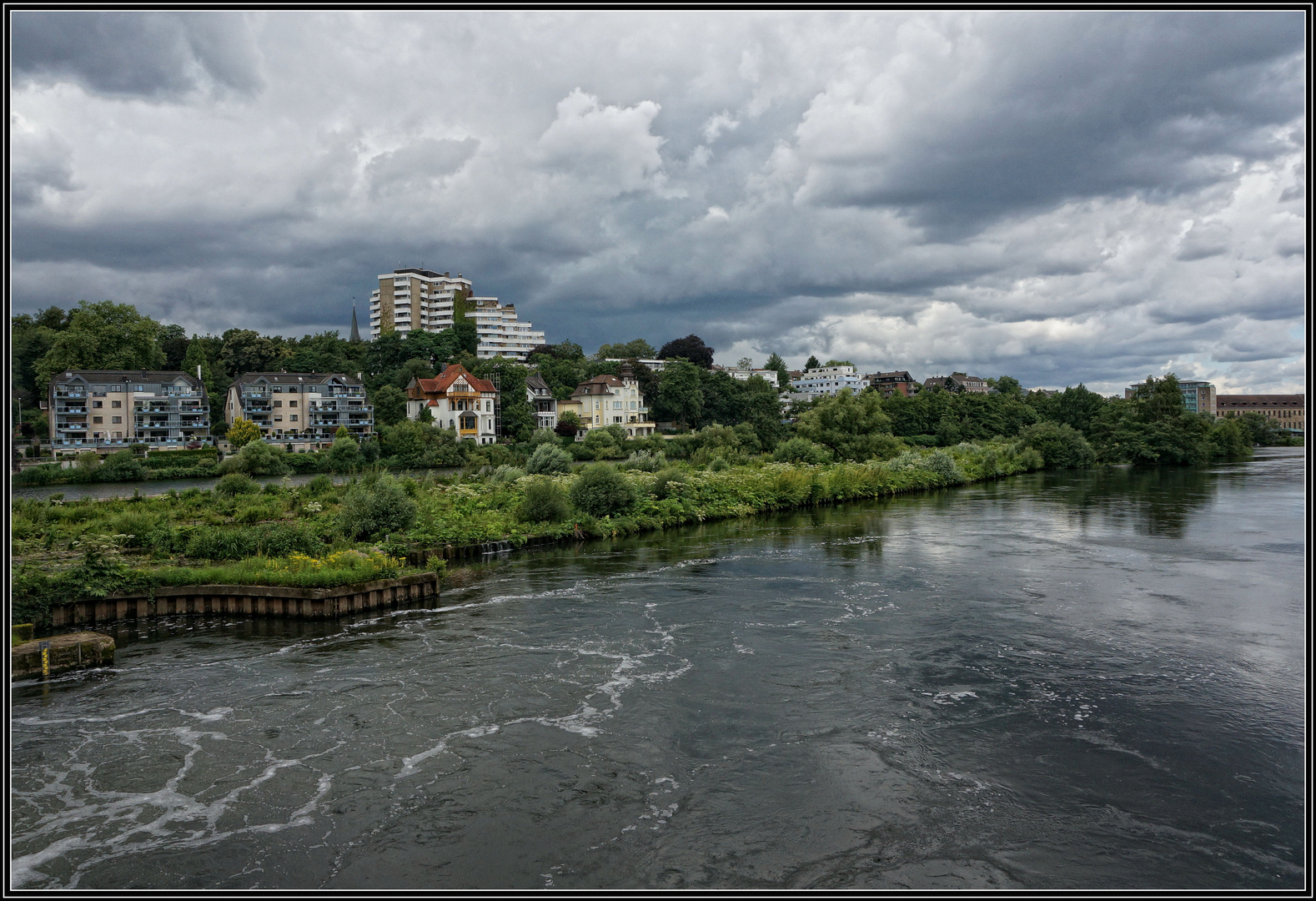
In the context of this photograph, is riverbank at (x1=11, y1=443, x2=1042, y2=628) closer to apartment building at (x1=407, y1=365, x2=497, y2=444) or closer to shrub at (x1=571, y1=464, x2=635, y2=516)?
shrub at (x1=571, y1=464, x2=635, y2=516)

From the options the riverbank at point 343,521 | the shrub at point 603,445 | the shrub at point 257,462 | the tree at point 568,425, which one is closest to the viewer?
the riverbank at point 343,521

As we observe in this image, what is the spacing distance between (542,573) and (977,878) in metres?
19.5

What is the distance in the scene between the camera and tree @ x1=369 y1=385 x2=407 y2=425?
9619 cm

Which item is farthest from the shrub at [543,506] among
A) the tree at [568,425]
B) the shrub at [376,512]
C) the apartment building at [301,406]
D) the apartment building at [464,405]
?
the tree at [568,425]

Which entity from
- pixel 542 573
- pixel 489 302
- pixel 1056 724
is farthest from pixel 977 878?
pixel 489 302

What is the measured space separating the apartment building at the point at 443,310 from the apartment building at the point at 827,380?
61.5 metres

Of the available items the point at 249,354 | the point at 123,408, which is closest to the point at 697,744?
the point at 123,408

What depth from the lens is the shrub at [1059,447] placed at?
7600cm

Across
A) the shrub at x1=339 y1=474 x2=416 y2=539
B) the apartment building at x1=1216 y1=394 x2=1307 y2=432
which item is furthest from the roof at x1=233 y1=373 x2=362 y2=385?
the apartment building at x1=1216 y1=394 x2=1307 y2=432

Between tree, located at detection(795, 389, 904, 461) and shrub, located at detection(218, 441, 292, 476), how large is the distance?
1775 inches

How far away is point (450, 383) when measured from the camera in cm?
9294

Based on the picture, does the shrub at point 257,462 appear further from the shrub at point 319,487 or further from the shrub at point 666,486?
the shrub at point 666,486

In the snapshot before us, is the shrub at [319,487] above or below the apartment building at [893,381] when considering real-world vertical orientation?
below

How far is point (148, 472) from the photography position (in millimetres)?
63031
